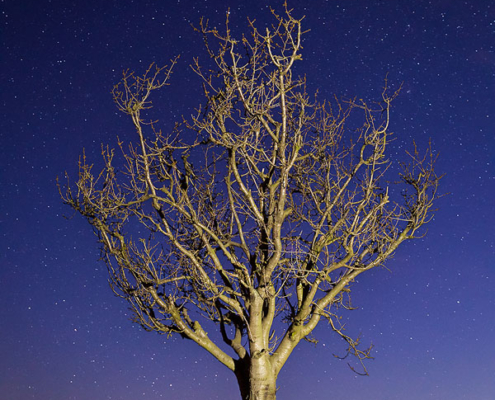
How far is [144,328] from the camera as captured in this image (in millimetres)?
8867

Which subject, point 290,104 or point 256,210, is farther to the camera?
point 290,104

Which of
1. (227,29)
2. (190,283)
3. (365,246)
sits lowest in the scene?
(190,283)

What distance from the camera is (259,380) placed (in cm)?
805

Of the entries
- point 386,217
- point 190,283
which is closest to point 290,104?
point 386,217

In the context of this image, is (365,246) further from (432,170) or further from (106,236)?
(106,236)

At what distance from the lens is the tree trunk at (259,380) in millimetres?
8016

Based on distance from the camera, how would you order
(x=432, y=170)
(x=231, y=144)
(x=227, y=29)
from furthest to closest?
(x=432, y=170), (x=231, y=144), (x=227, y=29)

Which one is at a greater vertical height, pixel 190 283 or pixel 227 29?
pixel 227 29

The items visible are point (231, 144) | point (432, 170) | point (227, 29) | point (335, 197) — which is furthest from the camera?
point (432, 170)

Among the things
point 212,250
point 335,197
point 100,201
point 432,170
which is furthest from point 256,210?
point 432,170

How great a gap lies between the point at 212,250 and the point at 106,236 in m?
1.97

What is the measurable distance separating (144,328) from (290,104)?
4.87m

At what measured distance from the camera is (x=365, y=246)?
31.2 feet

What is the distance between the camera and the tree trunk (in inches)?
316
